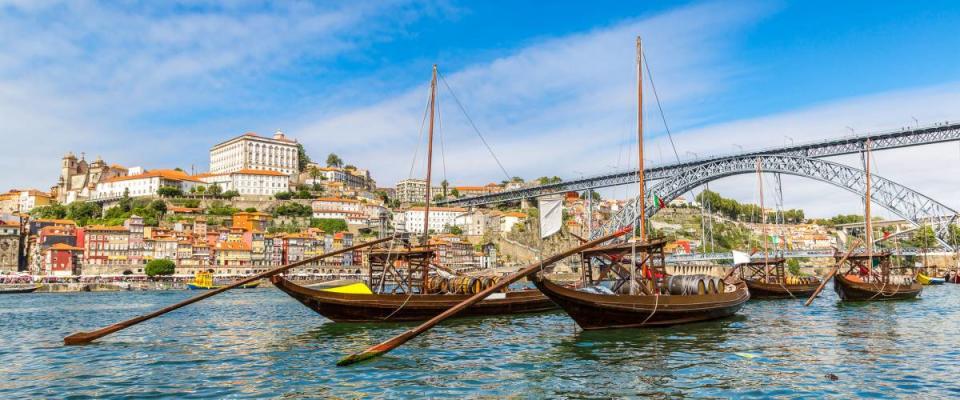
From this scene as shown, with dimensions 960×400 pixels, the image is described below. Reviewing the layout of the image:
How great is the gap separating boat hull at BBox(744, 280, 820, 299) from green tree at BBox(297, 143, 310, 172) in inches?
5163

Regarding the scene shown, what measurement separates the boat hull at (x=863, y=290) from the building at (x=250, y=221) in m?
90.6

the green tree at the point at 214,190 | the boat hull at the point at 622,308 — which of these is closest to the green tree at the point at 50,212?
the green tree at the point at 214,190

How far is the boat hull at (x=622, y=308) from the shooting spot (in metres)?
17.5

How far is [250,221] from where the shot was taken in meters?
110

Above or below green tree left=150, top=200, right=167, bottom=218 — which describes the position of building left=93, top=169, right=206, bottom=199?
above

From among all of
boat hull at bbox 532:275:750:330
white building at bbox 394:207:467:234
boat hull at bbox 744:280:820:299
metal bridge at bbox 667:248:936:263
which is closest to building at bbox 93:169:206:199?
white building at bbox 394:207:467:234

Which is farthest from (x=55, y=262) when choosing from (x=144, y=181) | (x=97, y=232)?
(x=144, y=181)

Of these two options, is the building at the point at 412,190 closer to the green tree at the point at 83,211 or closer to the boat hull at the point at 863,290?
the green tree at the point at 83,211

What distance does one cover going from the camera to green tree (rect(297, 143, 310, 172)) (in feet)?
512

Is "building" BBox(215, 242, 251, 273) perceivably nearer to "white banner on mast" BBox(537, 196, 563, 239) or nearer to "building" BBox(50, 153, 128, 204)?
"building" BBox(50, 153, 128, 204)

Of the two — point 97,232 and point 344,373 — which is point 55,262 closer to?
point 97,232

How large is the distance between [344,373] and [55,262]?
87006 millimetres

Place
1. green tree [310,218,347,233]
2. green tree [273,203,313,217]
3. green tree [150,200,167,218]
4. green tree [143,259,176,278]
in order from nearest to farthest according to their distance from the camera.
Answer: green tree [143,259,176,278], green tree [150,200,167,218], green tree [310,218,347,233], green tree [273,203,313,217]

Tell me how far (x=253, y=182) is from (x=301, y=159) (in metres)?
28.0
